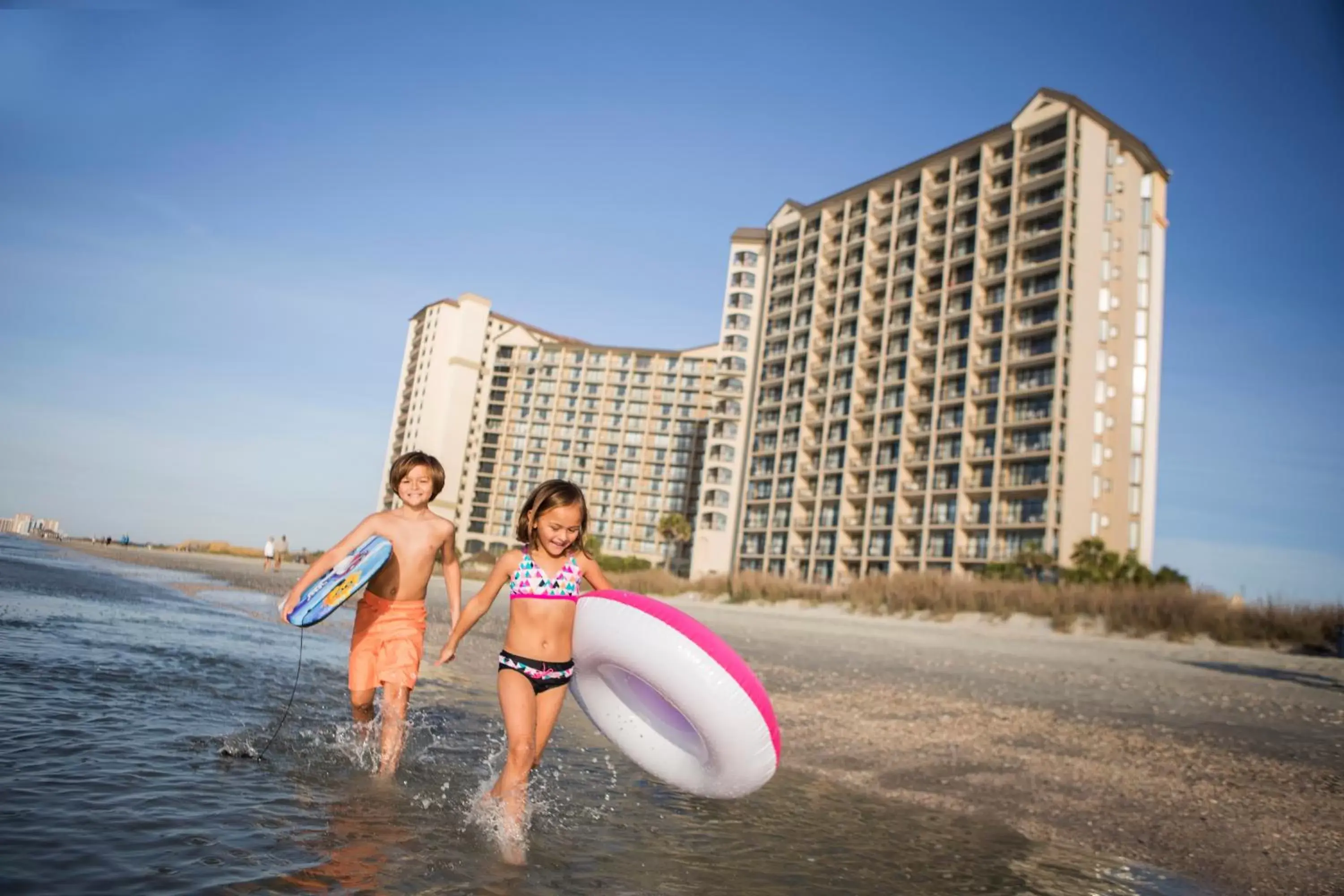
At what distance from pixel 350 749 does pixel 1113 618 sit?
19.8 meters

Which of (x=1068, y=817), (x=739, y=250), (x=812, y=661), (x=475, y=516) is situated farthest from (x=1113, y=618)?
(x=475, y=516)

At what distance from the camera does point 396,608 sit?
178 inches

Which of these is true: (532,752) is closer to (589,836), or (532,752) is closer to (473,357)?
(589,836)

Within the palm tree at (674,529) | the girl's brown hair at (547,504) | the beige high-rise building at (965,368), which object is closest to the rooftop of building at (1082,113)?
the beige high-rise building at (965,368)

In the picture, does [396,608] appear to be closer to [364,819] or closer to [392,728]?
[392,728]

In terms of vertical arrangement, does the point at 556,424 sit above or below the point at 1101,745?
above

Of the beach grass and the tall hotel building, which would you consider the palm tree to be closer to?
the tall hotel building

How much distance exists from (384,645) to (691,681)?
71.7 inches

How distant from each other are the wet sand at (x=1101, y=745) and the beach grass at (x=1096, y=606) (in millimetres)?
2712

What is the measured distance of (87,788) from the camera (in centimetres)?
353

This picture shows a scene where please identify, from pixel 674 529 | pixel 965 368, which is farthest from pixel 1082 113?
pixel 674 529

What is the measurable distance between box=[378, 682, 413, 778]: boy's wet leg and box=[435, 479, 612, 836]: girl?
1.97 feet

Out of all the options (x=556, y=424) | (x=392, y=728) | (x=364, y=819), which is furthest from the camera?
(x=556, y=424)

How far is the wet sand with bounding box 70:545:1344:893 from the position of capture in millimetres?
4723
